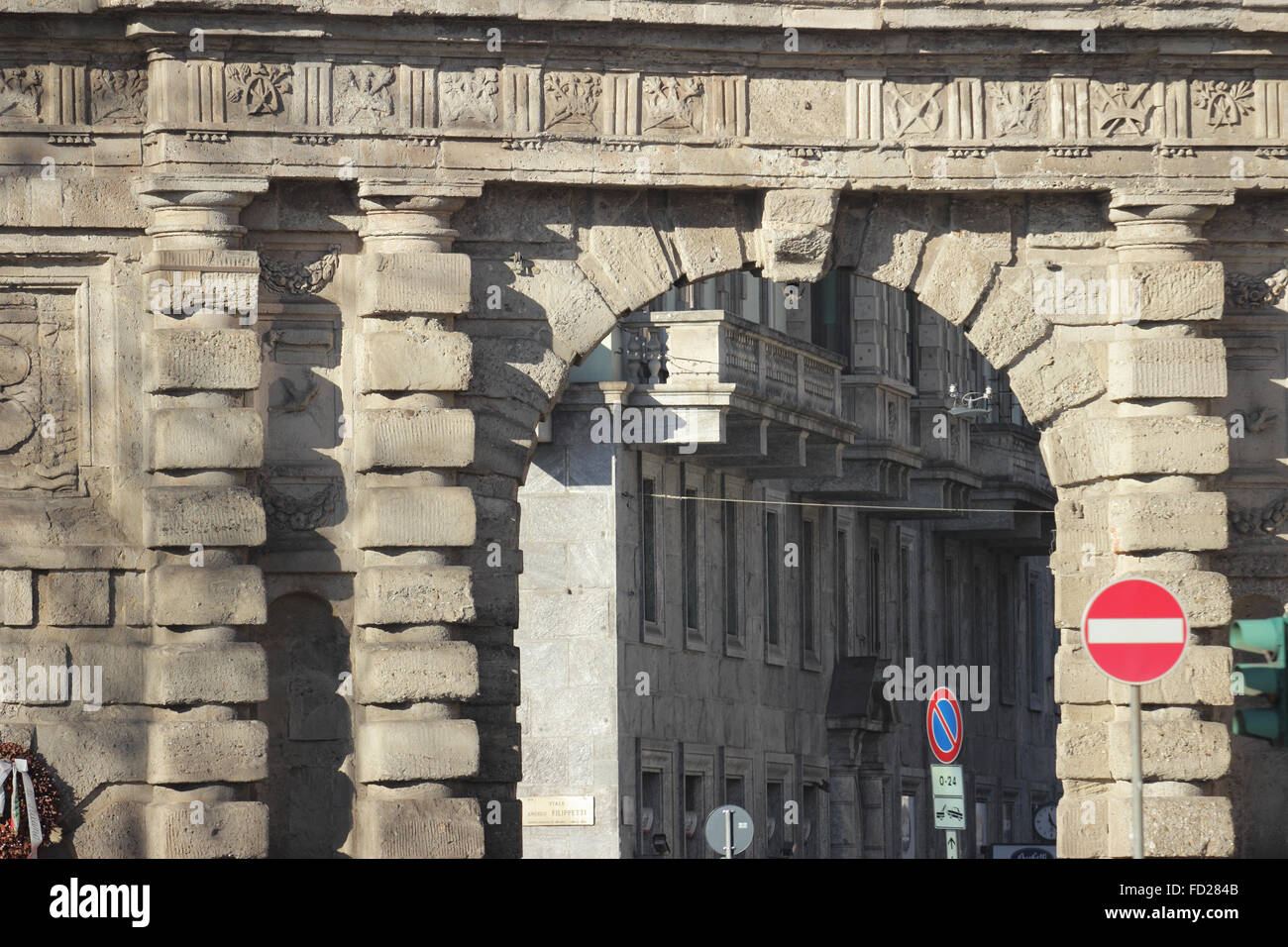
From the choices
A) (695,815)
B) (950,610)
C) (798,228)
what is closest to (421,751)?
(798,228)

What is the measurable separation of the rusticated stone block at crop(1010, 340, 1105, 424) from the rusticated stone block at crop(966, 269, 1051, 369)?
0.36ft

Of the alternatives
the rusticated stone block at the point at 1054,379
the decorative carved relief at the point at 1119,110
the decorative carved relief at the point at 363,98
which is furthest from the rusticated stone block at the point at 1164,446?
the decorative carved relief at the point at 363,98

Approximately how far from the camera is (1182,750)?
2131 centimetres

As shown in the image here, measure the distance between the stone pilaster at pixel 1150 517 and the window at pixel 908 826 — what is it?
19686mm

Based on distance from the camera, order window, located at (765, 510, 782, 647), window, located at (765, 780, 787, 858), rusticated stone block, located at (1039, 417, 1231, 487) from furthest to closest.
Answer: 1. window, located at (765, 510, 782, 647)
2. window, located at (765, 780, 787, 858)
3. rusticated stone block, located at (1039, 417, 1231, 487)

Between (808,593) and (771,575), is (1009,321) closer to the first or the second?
(771,575)

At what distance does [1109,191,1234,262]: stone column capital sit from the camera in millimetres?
21844

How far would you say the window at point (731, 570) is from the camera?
36906 millimetres

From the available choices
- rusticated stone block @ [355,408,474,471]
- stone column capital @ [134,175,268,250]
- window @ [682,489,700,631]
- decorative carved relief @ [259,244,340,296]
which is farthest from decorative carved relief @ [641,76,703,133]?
window @ [682,489,700,631]

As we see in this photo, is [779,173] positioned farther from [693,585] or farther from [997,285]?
[693,585]

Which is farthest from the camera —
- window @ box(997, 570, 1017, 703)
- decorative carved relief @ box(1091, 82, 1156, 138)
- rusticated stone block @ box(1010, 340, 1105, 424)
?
window @ box(997, 570, 1017, 703)

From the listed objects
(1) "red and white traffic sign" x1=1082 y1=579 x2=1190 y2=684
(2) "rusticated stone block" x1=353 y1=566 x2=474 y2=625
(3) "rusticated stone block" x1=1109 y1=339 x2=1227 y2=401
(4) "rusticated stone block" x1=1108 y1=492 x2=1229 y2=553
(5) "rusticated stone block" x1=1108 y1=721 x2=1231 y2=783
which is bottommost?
(5) "rusticated stone block" x1=1108 y1=721 x2=1231 y2=783

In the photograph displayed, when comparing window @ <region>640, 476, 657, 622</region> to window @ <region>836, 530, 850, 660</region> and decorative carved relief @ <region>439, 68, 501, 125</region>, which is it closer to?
window @ <region>836, 530, 850, 660</region>

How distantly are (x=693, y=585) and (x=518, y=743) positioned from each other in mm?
14065
